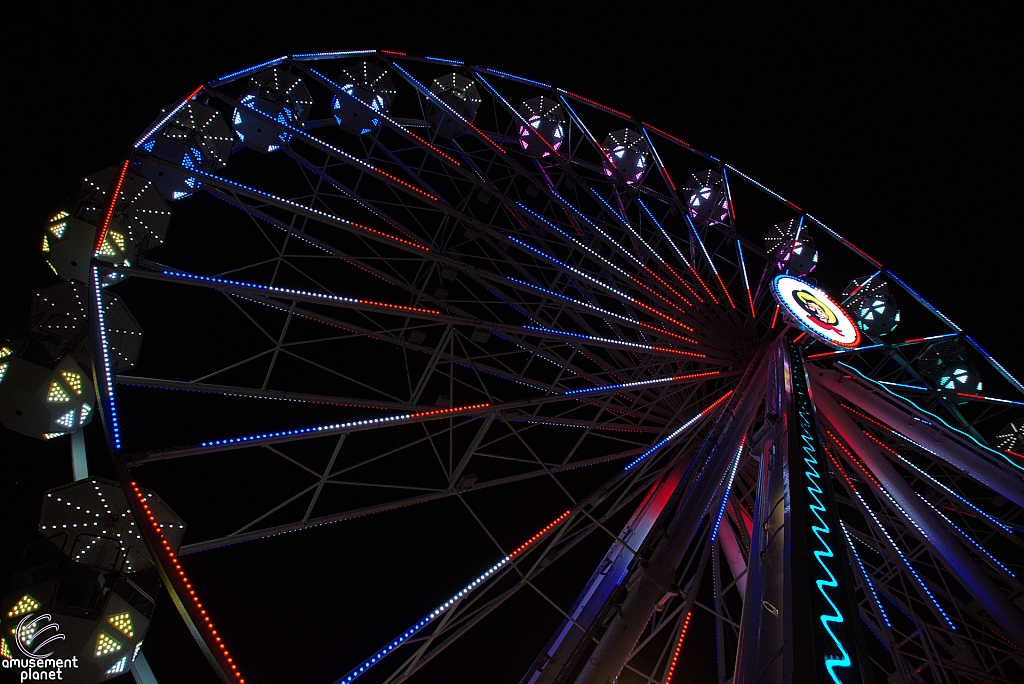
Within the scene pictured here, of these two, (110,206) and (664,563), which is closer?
(664,563)

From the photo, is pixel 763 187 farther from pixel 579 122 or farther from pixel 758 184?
pixel 579 122

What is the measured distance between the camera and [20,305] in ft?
30.0

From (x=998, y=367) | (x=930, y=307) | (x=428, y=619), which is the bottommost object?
(x=428, y=619)

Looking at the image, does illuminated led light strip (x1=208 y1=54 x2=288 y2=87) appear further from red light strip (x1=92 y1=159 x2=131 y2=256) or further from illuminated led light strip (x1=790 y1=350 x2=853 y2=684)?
illuminated led light strip (x1=790 y1=350 x2=853 y2=684)

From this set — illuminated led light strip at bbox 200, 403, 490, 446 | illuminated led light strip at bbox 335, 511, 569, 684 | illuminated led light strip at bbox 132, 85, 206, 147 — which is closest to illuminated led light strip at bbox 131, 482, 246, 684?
illuminated led light strip at bbox 200, 403, 490, 446

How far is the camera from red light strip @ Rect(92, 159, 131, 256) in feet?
21.4

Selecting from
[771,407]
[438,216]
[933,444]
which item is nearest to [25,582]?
[771,407]

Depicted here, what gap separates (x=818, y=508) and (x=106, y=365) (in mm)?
5736

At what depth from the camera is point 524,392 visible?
51.8 feet

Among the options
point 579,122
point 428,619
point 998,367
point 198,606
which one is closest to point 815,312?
point 998,367

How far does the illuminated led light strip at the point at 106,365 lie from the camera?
507 centimetres

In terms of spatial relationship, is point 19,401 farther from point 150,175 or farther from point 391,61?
point 391,61

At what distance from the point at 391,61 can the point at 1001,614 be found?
11.8m

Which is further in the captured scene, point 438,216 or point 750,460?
point 438,216
